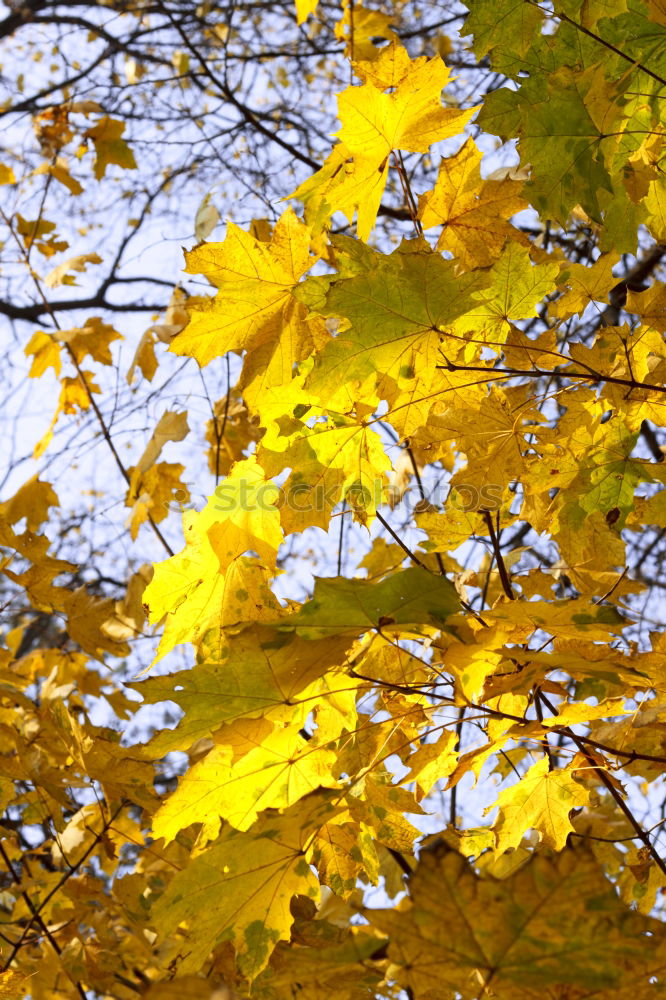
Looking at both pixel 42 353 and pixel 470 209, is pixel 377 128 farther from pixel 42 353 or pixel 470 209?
pixel 42 353

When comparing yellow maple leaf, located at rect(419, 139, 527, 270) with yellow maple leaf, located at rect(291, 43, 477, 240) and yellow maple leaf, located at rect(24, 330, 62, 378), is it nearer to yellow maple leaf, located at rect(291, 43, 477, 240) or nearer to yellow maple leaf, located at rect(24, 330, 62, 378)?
yellow maple leaf, located at rect(291, 43, 477, 240)

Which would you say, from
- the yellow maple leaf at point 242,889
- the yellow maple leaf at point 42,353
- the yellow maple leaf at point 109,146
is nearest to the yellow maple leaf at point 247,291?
the yellow maple leaf at point 242,889

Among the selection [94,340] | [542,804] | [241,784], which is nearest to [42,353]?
[94,340]

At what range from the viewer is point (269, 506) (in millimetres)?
1355

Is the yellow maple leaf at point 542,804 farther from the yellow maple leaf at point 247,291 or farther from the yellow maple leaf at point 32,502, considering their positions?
the yellow maple leaf at point 32,502

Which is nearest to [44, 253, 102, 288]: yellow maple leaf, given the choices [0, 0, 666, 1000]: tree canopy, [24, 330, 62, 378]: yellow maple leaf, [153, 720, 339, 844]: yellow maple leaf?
[24, 330, 62, 378]: yellow maple leaf

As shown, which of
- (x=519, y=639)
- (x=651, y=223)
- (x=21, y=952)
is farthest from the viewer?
(x=21, y=952)

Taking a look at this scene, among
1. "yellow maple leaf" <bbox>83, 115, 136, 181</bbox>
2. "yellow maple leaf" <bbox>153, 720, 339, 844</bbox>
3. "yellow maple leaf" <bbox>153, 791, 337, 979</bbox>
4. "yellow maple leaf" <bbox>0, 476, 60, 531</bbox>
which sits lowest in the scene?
"yellow maple leaf" <bbox>153, 791, 337, 979</bbox>

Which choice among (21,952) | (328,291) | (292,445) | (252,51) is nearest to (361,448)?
(292,445)

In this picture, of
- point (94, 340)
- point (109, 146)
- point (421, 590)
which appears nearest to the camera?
point (421, 590)

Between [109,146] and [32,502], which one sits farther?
[109,146]

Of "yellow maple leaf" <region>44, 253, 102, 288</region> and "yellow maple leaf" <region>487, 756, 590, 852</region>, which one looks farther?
"yellow maple leaf" <region>44, 253, 102, 288</region>

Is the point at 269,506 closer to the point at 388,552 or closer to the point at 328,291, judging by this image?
the point at 328,291

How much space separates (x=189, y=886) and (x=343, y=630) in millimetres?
366
